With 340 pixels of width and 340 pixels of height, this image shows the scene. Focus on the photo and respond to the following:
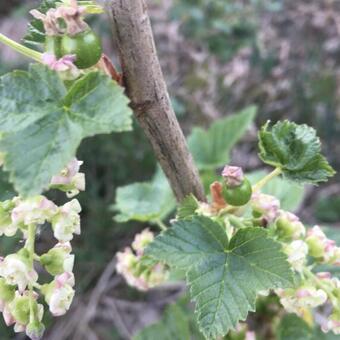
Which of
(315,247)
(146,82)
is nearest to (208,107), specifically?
(315,247)

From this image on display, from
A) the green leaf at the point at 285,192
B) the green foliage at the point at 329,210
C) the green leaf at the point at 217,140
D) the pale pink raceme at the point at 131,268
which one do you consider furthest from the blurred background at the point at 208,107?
the pale pink raceme at the point at 131,268

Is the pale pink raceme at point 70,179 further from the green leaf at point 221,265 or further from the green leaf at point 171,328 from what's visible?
the green leaf at point 171,328

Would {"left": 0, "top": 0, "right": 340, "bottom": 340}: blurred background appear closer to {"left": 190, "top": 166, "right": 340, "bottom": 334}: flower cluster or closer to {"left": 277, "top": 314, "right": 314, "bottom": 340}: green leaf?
{"left": 277, "top": 314, "right": 314, "bottom": 340}: green leaf

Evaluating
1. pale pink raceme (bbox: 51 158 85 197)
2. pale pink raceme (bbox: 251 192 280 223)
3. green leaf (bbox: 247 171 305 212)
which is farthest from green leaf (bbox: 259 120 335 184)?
green leaf (bbox: 247 171 305 212)

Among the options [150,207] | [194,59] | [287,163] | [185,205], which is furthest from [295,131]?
[194,59]

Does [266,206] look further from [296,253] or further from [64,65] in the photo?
[64,65]

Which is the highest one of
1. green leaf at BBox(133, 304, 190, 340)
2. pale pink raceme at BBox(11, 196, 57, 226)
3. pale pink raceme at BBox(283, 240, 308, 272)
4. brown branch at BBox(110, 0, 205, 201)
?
brown branch at BBox(110, 0, 205, 201)

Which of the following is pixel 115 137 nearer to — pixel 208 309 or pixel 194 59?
pixel 194 59
